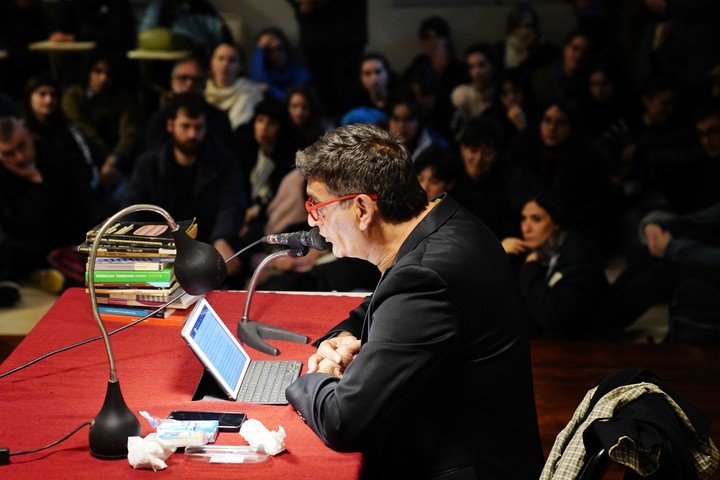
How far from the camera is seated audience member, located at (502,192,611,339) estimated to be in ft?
12.4

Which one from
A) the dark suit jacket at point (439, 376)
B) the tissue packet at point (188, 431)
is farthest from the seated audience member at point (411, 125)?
the tissue packet at point (188, 431)

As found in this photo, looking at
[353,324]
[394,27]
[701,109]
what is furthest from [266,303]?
[394,27]

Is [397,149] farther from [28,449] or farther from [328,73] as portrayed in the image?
[328,73]

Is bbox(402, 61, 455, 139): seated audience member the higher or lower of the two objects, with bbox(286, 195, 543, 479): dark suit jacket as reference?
lower

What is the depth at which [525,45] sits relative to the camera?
5.85 meters

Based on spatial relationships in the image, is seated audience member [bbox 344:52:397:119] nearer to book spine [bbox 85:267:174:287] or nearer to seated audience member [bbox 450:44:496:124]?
seated audience member [bbox 450:44:496:124]

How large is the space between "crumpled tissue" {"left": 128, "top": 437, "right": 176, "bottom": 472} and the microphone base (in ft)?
2.08

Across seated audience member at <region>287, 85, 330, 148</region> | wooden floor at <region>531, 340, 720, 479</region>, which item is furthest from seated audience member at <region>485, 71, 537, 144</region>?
wooden floor at <region>531, 340, 720, 479</region>

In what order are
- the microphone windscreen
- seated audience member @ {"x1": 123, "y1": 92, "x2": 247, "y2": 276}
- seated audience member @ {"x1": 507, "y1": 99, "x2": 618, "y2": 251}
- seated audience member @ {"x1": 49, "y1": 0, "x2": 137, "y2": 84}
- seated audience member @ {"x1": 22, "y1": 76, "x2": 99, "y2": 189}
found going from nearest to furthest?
the microphone windscreen
seated audience member @ {"x1": 123, "y1": 92, "x2": 247, "y2": 276}
seated audience member @ {"x1": 507, "y1": 99, "x2": 618, "y2": 251}
seated audience member @ {"x1": 22, "y1": 76, "x2": 99, "y2": 189}
seated audience member @ {"x1": 49, "y1": 0, "x2": 137, "y2": 84}

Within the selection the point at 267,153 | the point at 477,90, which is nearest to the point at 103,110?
the point at 267,153

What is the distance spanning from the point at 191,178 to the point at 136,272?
203cm

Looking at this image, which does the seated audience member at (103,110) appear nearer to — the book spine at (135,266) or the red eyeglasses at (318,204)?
the book spine at (135,266)

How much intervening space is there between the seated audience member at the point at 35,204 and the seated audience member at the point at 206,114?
46 cm

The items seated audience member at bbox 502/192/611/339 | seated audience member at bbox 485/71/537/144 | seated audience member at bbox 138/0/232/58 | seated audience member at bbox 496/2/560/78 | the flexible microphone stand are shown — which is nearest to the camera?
the flexible microphone stand
